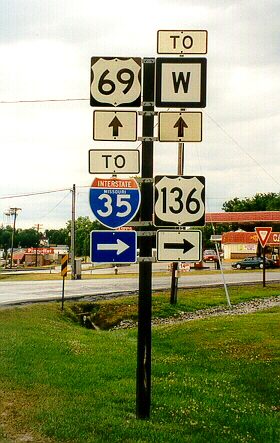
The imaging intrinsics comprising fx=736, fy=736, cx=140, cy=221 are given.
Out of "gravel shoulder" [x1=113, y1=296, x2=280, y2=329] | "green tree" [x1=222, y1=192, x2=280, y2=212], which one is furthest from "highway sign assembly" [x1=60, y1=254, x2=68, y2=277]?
"green tree" [x1=222, y1=192, x2=280, y2=212]

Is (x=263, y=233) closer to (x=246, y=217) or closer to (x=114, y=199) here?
(x=114, y=199)

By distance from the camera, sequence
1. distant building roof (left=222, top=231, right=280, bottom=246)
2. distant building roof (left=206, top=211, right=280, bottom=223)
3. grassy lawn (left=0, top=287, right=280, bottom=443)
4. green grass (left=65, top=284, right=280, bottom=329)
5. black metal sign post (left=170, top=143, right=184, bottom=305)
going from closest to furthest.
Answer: grassy lawn (left=0, top=287, right=280, bottom=443) → green grass (left=65, top=284, right=280, bottom=329) → black metal sign post (left=170, top=143, right=184, bottom=305) → distant building roof (left=222, top=231, right=280, bottom=246) → distant building roof (left=206, top=211, right=280, bottom=223)

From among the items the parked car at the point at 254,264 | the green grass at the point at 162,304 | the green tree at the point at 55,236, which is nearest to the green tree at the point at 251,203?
the green tree at the point at 55,236

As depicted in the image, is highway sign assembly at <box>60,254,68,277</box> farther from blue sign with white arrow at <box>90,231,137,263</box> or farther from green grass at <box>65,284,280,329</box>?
blue sign with white arrow at <box>90,231,137,263</box>

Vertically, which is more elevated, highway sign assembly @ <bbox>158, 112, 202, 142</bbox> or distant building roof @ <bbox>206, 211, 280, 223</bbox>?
distant building roof @ <bbox>206, 211, 280, 223</bbox>

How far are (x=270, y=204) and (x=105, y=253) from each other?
431 ft

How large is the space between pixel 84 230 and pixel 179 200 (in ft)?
323

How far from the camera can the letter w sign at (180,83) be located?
8430 millimetres

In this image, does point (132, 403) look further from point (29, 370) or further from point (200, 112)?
point (200, 112)

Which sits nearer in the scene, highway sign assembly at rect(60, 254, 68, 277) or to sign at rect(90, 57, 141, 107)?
to sign at rect(90, 57, 141, 107)

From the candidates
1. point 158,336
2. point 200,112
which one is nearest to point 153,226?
point 200,112

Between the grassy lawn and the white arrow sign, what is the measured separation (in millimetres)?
1770

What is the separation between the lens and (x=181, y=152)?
27.1m

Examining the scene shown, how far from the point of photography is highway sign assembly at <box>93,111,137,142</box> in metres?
8.43
